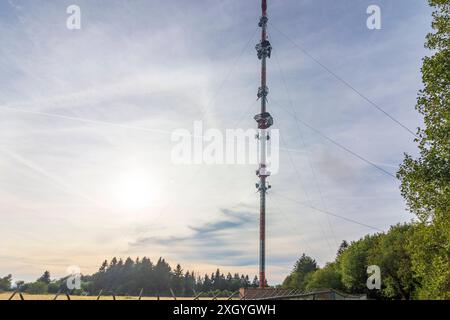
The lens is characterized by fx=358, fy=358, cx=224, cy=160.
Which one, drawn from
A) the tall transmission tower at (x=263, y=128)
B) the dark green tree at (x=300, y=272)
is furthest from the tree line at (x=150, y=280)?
the tall transmission tower at (x=263, y=128)

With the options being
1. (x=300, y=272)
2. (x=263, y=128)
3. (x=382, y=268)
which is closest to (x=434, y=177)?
(x=263, y=128)

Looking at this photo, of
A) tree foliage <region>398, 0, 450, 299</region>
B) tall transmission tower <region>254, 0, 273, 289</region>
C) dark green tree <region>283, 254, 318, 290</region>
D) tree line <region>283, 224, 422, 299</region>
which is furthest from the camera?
dark green tree <region>283, 254, 318, 290</region>

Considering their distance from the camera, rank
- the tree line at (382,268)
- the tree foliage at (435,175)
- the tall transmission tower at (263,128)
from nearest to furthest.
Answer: the tree foliage at (435,175) → the tall transmission tower at (263,128) → the tree line at (382,268)

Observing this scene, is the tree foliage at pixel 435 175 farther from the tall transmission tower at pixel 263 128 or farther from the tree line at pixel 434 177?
the tall transmission tower at pixel 263 128

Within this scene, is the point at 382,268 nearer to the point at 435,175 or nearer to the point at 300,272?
the point at 435,175

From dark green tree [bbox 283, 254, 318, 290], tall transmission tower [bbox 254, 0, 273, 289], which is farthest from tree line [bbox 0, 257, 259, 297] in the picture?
tall transmission tower [bbox 254, 0, 273, 289]

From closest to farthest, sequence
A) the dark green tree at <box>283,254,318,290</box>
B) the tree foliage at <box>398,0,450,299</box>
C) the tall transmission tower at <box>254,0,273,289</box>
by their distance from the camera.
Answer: the tree foliage at <box>398,0,450,299</box> → the tall transmission tower at <box>254,0,273,289</box> → the dark green tree at <box>283,254,318,290</box>

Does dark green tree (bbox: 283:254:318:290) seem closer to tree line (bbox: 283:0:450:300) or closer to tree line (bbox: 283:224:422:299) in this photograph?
tree line (bbox: 283:224:422:299)

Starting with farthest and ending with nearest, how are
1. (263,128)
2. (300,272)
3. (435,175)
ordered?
(300,272), (263,128), (435,175)

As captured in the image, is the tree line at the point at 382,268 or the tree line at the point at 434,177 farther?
the tree line at the point at 382,268
